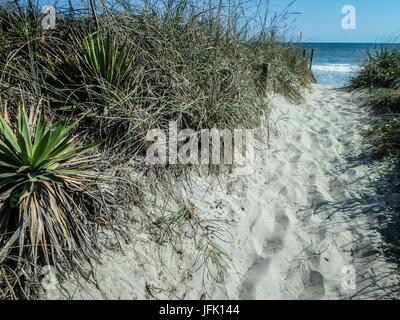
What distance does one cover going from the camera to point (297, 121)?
17.4ft

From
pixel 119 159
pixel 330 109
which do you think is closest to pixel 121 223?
pixel 119 159

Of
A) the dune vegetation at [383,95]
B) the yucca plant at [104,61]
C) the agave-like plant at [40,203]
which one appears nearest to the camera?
the agave-like plant at [40,203]

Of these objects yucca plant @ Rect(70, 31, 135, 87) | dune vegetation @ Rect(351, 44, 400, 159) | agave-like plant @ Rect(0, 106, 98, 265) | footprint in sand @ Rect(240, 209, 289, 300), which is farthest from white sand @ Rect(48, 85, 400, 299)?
yucca plant @ Rect(70, 31, 135, 87)

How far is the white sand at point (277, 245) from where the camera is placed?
2340mm

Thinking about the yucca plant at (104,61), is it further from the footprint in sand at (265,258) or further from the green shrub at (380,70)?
the green shrub at (380,70)

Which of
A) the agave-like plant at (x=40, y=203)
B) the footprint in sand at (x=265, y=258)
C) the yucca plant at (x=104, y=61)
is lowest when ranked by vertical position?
the footprint in sand at (x=265, y=258)

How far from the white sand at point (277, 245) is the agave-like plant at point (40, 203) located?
25 centimetres

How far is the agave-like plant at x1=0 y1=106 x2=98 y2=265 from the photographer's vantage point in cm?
221

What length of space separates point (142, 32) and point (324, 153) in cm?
250

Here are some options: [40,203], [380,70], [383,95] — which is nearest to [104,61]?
[40,203]

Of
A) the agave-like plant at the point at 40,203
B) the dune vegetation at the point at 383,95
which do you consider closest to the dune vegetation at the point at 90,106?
the agave-like plant at the point at 40,203

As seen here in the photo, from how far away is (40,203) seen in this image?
2.29 metres

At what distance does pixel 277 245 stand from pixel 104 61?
2.11 meters

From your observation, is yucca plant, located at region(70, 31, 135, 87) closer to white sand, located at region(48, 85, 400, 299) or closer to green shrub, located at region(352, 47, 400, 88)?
white sand, located at region(48, 85, 400, 299)
